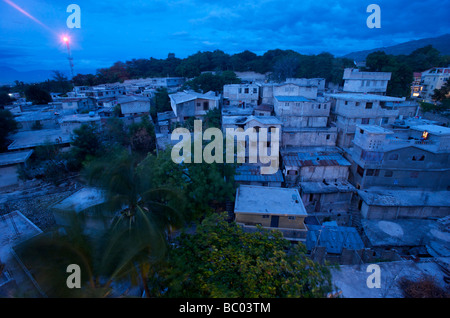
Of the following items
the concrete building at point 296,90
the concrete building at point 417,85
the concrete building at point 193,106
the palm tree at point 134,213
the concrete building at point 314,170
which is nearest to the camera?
the palm tree at point 134,213

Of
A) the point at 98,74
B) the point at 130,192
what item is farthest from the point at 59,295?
the point at 98,74

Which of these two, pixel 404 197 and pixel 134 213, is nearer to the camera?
pixel 134 213

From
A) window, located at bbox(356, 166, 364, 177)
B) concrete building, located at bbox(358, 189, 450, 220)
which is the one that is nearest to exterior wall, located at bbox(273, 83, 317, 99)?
window, located at bbox(356, 166, 364, 177)

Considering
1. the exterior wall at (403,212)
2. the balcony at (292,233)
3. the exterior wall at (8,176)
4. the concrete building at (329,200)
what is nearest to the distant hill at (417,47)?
the exterior wall at (403,212)

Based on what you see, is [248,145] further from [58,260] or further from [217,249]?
[58,260]

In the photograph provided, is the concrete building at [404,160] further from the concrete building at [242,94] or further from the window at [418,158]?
the concrete building at [242,94]

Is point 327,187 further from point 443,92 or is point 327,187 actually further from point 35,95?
point 35,95

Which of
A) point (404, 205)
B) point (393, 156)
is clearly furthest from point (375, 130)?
point (404, 205)
